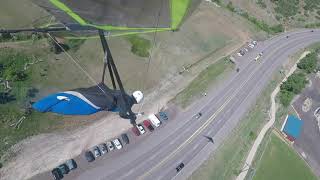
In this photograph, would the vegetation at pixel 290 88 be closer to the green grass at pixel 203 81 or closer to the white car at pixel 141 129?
the green grass at pixel 203 81

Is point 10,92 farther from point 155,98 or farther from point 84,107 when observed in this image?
point 84,107

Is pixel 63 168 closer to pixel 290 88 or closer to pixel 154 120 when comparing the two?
pixel 154 120

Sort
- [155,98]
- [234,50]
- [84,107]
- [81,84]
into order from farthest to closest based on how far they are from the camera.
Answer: [234,50] < [155,98] < [81,84] < [84,107]

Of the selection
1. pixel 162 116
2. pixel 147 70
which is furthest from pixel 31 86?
pixel 162 116

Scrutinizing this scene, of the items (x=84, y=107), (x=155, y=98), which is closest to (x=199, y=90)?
(x=155, y=98)

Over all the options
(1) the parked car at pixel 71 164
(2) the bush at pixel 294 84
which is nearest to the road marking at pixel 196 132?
(2) the bush at pixel 294 84

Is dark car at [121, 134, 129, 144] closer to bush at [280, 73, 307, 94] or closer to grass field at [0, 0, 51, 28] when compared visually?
grass field at [0, 0, 51, 28]
